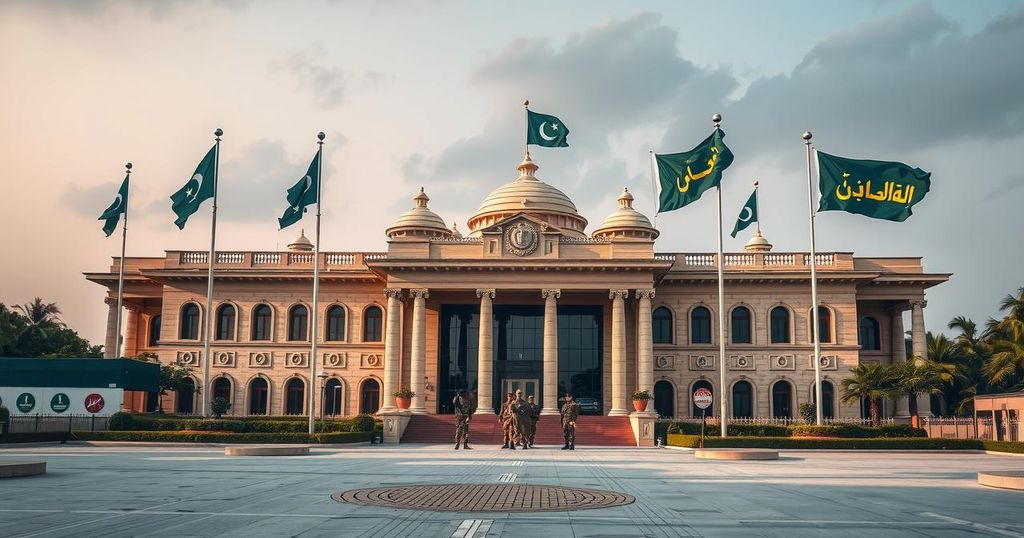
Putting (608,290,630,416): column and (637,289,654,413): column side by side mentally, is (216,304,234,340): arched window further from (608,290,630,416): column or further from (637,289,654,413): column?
(637,289,654,413): column

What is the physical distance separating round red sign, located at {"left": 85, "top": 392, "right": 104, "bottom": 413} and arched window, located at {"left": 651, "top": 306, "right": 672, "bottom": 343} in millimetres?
31342

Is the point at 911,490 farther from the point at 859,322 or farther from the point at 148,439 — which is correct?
the point at 859,322

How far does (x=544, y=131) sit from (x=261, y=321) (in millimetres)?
23366

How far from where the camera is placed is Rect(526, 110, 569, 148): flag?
43.2 metres

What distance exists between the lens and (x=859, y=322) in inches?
2203

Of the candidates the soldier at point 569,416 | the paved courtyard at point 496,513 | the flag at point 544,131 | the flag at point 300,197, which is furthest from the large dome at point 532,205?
the paved courtyard at point 496,513

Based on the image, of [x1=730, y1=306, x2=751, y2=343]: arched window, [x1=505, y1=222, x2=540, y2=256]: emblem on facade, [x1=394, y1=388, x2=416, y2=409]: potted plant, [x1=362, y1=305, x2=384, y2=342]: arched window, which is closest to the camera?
[x1=394, y1=388, x2=416, y2=409]: potted plant

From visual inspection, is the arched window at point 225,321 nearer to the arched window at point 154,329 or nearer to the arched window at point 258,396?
the arched window at point 258,396

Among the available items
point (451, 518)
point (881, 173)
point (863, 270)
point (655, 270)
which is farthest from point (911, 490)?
point (863, 270)

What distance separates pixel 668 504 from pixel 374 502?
4609 mm

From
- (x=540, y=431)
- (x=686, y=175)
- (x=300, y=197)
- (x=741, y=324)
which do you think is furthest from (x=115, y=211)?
(x=741, y=324)

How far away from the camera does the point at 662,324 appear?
2147 inches

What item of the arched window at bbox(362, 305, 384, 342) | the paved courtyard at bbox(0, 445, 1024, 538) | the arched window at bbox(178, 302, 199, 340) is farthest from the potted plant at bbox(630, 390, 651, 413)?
the arched window at bbox(178, 302, 199, 340)

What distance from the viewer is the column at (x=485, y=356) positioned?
157 ft
